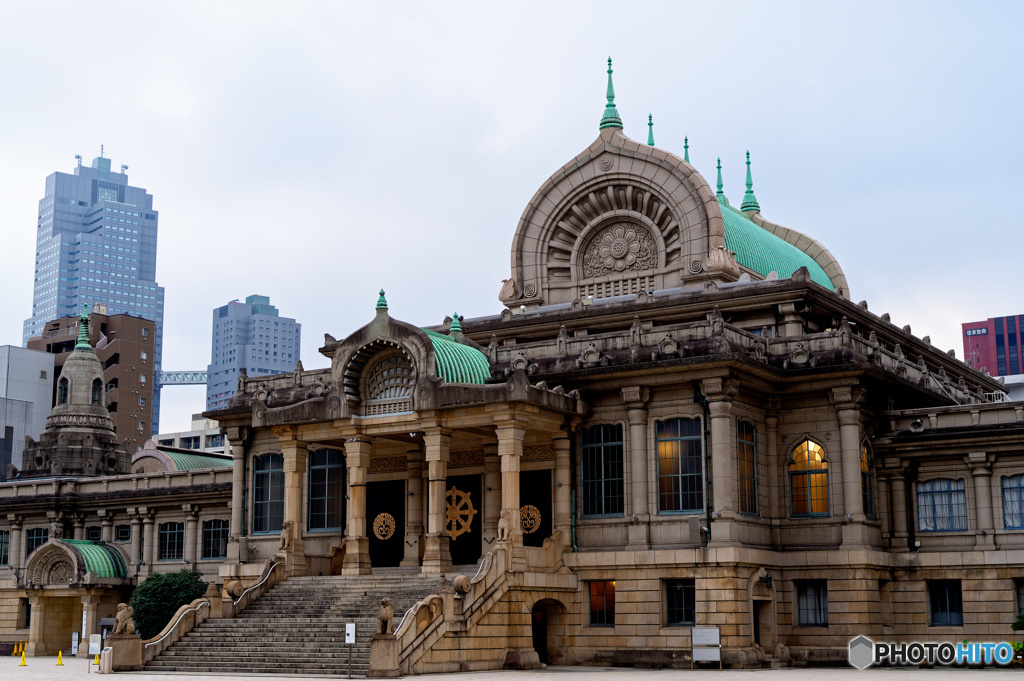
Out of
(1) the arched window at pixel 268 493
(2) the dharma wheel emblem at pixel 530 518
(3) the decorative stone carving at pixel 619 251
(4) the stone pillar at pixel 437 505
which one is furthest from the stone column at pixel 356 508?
(3) the decorative stone carving at pixel 619 251

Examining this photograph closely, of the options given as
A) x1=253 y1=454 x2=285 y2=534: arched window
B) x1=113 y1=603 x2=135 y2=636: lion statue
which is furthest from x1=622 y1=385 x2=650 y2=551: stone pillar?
x1=113 y1=603 x2=135 y2=636: lion statue

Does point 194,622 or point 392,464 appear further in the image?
point 392,464

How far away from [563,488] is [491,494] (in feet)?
10.7

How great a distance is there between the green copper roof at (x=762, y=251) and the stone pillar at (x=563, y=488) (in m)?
12.9

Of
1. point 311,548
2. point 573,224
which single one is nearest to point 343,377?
point 311,548

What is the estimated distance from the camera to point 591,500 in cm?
4825

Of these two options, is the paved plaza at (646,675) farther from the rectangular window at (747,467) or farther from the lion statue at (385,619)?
the rectangular window at (747,467)

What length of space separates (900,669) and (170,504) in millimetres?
38352

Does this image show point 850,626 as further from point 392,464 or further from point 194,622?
point 194,622

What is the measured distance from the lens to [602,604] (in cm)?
4725

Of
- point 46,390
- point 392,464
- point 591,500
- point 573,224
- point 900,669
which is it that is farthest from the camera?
point 46,390

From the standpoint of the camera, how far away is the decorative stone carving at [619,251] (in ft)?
186

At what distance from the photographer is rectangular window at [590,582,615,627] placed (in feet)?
154

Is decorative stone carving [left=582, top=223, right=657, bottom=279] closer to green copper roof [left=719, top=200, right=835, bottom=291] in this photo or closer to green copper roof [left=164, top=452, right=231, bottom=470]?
green copper roof [left=719, top=200, right=835, bottom=291]
